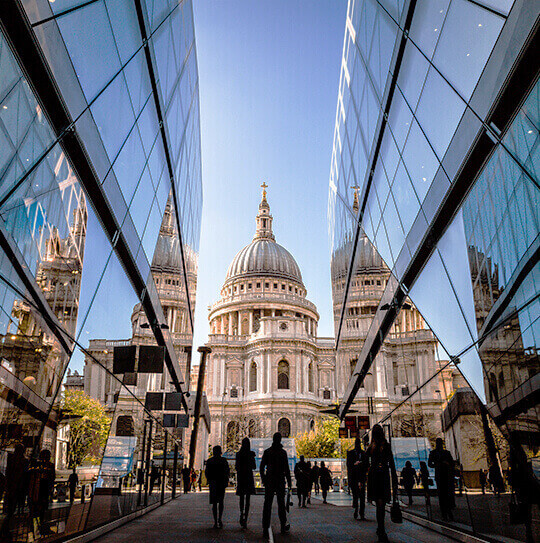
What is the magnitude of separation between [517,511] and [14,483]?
4.39 meters

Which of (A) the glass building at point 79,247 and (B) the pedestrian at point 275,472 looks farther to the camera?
(B) the pedestrian at point 275,472

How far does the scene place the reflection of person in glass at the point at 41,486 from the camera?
485cm

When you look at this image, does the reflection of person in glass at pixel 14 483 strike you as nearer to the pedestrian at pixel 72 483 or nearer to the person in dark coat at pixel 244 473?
the pedestrian at pixel 72 483

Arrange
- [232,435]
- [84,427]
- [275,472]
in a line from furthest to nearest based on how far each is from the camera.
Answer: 1. [232,435]
2. [275,472]
3. [84,427]

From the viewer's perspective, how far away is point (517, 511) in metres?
5.03

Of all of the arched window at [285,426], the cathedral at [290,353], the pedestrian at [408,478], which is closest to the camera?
the pedestrian at [408,478]

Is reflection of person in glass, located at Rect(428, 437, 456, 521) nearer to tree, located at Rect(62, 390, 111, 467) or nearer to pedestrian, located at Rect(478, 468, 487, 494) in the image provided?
pedestrian, located at Rect(478, 468, 487, 494)

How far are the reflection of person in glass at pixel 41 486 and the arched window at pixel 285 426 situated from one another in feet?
232

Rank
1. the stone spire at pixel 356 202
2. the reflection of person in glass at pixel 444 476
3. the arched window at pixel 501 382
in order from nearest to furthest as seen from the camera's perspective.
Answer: the arched window at pixel 501 382, the reflection of person in glass at pixel 444 476, the stone spire at pixel 356 202

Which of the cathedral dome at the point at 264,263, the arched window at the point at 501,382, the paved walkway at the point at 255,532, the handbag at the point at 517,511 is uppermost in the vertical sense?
the cathedral dome at the point at 264,263

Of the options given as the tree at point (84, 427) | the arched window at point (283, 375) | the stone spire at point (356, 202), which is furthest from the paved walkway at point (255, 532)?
the arched window at point (283, 375)

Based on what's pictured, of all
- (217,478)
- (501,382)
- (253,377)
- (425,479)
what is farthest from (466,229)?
(253,377)

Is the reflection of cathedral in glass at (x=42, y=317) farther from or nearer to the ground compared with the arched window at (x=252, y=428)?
nearer to the ground

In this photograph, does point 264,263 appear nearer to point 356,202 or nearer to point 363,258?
point 363,258
